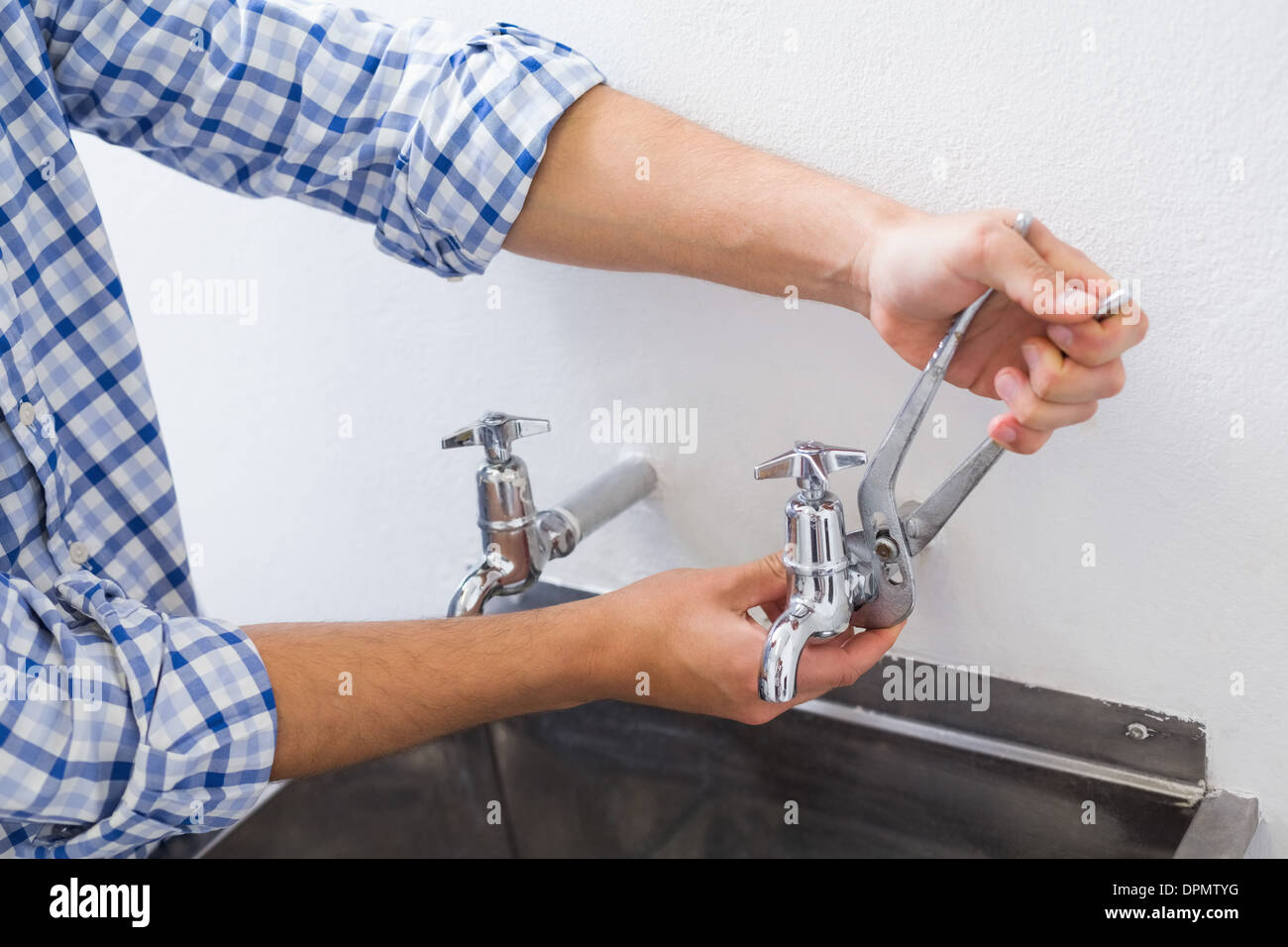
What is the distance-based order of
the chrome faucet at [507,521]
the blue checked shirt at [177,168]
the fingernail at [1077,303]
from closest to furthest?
the fingernail at [1077,303] < the blue checked shirt at [177,168] < the chrome faucet at [507,521]

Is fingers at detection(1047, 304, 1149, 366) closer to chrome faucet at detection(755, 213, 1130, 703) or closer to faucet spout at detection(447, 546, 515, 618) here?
chrome faucet at detection(755, 213, 1130, 703)

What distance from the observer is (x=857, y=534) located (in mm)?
Answer: 607

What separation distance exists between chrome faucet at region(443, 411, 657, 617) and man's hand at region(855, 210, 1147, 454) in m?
0.23

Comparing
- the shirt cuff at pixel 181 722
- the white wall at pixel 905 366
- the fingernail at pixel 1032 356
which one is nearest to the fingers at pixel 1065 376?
the fingernail at pixel 1032 356

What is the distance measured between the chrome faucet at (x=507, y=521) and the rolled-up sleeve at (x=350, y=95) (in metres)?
0.11

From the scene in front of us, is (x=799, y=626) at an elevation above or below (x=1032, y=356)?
below

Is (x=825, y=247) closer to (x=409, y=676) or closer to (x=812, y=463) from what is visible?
(x=812, y=463)

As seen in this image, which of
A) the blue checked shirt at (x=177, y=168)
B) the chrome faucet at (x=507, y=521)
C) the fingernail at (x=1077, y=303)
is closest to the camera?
the fingernail at (x=1077, y=303)

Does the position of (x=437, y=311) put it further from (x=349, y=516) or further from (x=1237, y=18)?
(x=1237, y=18)

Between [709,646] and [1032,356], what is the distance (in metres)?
0.22

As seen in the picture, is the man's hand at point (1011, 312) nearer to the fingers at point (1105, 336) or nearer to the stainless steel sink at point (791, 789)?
the fingers at point (1105, 336)

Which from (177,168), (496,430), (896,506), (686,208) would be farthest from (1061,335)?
(177,168)

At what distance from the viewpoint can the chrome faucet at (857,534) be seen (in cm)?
52
